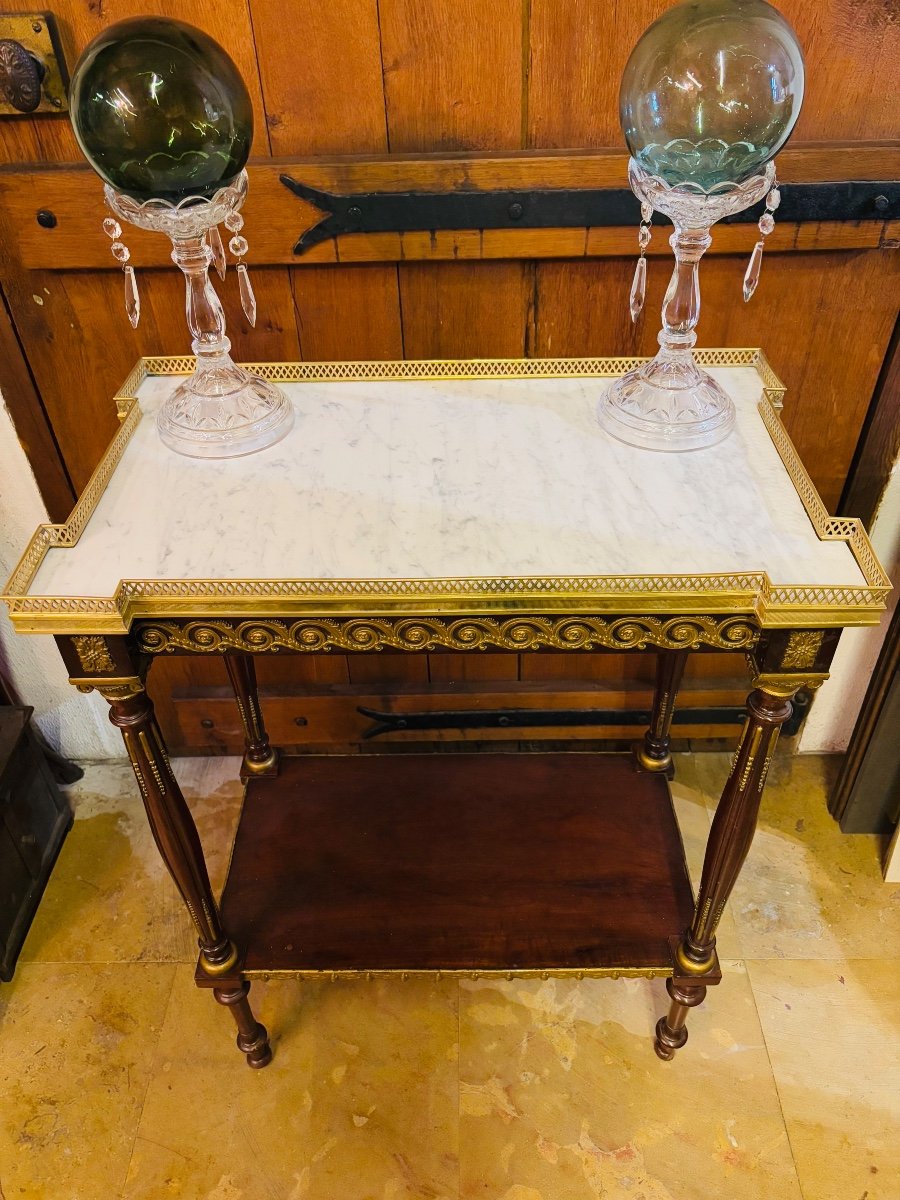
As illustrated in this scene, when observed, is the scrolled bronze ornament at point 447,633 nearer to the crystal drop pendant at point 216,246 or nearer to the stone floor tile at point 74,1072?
the crystal drop pendant at point 216,246

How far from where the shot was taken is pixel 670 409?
3.81 feet

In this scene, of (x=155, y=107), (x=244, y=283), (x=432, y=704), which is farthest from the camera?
(x=432, y=704)

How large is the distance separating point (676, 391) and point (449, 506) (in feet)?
1.14

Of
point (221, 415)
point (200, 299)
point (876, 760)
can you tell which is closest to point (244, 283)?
point (200, 299)

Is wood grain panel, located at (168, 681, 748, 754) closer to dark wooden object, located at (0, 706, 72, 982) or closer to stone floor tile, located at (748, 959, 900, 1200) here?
dark wooden object, located at (0, 706, 72, 982)

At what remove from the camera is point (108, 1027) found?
1.54 m

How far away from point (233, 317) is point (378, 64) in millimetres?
433

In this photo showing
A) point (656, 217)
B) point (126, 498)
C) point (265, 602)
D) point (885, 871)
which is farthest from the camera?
point (885, 871)

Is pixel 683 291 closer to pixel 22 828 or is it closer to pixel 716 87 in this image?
pixel 716 87

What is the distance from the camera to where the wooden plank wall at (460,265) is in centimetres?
118

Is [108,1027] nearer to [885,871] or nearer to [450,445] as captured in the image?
[450,445]

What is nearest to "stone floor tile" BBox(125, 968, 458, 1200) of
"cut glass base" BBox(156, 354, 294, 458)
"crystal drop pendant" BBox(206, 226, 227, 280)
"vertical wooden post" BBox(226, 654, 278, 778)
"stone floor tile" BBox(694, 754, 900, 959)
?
"vertical wooden post" BBox(226, 654, 278, 778)

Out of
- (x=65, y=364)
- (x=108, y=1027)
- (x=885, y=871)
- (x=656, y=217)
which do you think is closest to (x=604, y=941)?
(x=885, y=871)

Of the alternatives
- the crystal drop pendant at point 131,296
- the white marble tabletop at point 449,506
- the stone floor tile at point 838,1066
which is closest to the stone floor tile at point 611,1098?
the stone floor tile at point 838,1066
